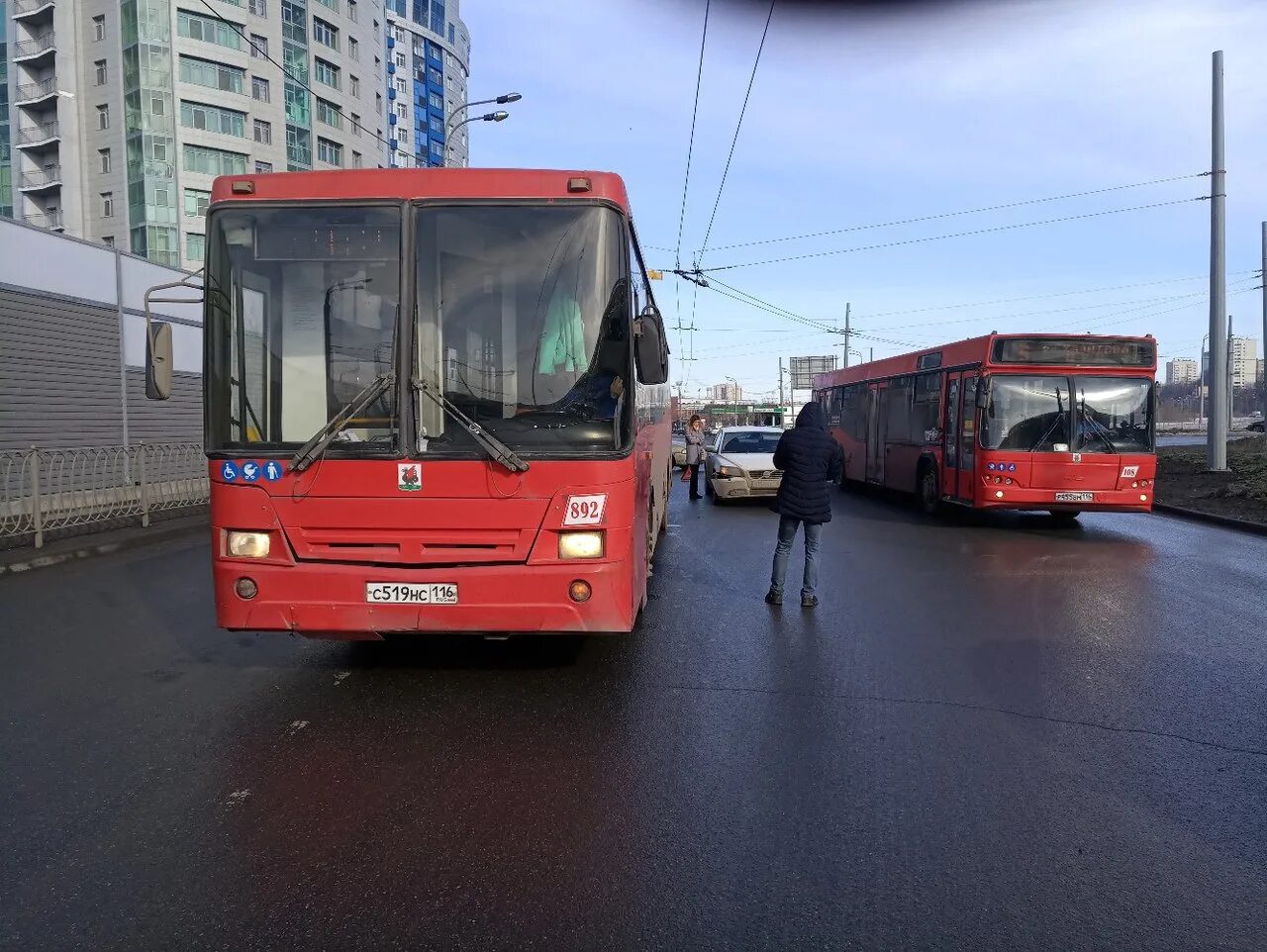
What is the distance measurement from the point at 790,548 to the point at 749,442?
10612 millimetres

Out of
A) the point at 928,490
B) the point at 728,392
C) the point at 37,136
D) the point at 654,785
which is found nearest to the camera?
the point at 654,785

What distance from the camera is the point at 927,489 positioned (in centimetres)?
1656

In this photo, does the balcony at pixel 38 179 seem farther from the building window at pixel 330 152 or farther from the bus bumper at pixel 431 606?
the bus bumper at pixel 431 606

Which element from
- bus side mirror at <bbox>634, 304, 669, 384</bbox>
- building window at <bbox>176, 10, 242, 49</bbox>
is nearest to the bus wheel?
bus side mirror at <bbox>634, 304, 669, 384</bbox>

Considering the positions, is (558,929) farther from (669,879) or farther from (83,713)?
(83,713)

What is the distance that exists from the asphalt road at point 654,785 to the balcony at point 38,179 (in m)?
55.2

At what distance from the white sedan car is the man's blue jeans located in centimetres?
824

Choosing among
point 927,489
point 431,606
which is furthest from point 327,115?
point 431,606

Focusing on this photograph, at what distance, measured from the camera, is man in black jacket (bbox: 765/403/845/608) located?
8188mm

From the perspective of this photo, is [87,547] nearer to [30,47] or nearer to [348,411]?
[348,411]

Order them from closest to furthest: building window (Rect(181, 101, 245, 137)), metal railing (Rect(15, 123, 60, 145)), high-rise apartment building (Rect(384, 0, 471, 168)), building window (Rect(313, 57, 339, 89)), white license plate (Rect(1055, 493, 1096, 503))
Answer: white license plate (Rect(1055, 493, 1096, 503)) < building window (Rect(181, 101, 245, 137)) < metal railing (Rect(15, 123, 60, 145)) < building window (Rect(313, 57, 339, 89)) < high-rise apartment building (Rect(384, 0, 471, 168))

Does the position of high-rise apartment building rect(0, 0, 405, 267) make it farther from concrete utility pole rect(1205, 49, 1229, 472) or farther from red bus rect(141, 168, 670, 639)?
red bus rect(141, 168, 670, 639)

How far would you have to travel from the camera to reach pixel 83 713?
215 inches

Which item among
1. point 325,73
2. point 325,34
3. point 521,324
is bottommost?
point 521,324
